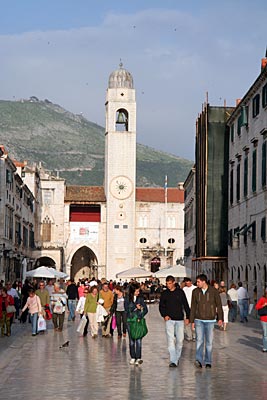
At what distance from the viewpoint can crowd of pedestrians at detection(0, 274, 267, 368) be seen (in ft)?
55.5

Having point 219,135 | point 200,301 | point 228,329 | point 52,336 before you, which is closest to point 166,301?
point 200,301

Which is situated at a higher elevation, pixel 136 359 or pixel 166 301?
pixel 166 301

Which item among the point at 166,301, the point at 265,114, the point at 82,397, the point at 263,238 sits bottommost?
the point at 82,397

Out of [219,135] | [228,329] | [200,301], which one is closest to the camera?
[200,301]

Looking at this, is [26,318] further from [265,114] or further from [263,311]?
[263,311]

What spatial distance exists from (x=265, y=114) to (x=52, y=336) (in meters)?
16.9

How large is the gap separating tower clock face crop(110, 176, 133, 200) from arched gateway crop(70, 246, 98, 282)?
849 centimetres

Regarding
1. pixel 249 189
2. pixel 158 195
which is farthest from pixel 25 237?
pixel 249 189

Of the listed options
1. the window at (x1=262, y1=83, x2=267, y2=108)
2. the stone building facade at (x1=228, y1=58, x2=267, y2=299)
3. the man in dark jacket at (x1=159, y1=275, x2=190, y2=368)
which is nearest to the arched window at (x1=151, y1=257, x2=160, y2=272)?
the stone building facade at (x1=228, y1=58, x2=267, y2=299)

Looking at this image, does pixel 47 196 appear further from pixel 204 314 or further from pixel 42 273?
pixel 204 314

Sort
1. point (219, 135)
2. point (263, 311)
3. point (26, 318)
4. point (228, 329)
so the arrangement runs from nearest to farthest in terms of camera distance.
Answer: point (263, 311)
point (228, 329)
point (26, 318)
point (219, 135)

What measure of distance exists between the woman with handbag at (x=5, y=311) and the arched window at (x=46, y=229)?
244ft

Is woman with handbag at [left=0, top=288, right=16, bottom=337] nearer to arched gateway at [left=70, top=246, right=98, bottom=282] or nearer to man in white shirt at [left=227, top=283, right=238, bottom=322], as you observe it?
man in white shirt at [left=227, top=283, right=238, bottom=322]

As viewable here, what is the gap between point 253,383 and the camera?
14148 millimetres
